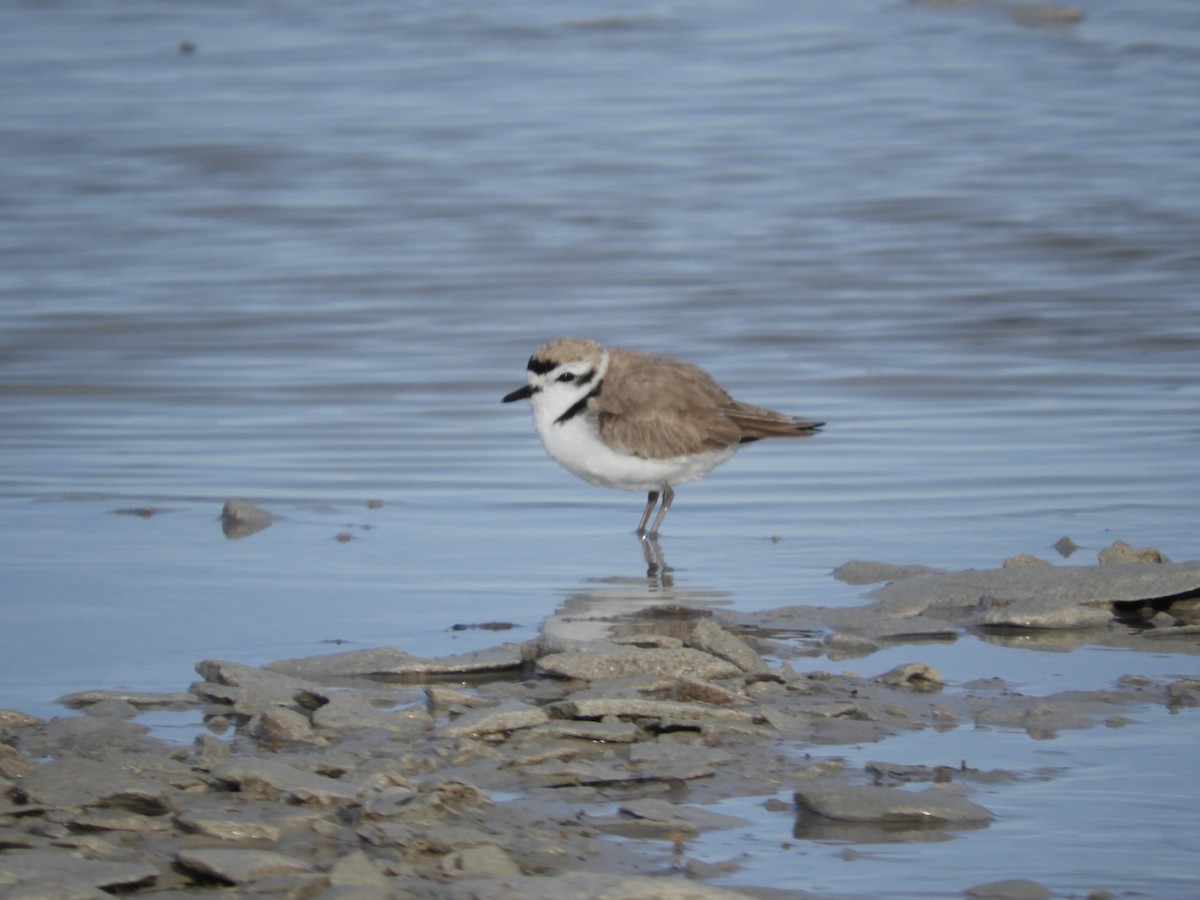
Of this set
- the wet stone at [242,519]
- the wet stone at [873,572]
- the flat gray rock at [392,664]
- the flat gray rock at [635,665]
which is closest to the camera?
the flat gray rock at [635,665]

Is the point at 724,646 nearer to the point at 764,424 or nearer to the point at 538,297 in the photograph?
the point at 764,424

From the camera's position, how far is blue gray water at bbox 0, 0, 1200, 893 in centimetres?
699

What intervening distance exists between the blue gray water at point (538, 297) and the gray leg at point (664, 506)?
7 centimetres

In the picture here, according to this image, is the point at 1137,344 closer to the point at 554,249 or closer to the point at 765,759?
the point at 554,249

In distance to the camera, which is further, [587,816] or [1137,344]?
[1137,344]

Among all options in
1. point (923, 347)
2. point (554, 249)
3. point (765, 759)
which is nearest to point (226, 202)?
point (554, 249)

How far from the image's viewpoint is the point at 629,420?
7.64 metres

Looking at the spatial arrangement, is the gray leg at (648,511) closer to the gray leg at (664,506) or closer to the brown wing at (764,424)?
the gray leg at (664,506)

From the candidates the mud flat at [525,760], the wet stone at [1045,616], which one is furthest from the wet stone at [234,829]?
the wet stone at [1045,616]

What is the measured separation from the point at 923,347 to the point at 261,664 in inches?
293

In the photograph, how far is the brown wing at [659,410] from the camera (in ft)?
→ 25.0

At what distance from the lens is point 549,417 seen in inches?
306

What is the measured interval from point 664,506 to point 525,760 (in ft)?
11.3

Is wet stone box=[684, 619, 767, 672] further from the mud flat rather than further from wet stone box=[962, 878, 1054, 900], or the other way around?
wet stone box=[962, 878, 1054, 900]
